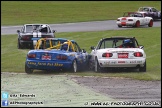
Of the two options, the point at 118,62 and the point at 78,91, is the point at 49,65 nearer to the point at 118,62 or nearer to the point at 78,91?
the point at 118,62

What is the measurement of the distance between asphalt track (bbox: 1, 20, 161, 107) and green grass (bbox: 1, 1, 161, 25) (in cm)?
3428

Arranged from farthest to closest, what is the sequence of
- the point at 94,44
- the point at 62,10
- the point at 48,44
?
the point at 62,10
the point at 94,44
the point at 48,44

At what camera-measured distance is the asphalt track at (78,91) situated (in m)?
9.58

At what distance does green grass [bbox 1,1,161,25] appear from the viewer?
171 feet

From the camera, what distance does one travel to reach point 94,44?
28.4 meters

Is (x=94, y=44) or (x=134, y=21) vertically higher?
(x=134, y=21)

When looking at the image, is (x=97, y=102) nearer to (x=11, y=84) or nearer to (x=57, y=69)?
(x=11, y=84)

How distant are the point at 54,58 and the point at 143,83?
3.88m

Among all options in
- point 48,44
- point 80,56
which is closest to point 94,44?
point 48,44

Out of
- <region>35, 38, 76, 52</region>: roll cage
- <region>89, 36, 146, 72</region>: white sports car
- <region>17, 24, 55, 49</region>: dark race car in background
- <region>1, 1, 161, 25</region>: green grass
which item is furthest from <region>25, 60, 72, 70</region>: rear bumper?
<region>1, 1, 161, 25</region>: green grass

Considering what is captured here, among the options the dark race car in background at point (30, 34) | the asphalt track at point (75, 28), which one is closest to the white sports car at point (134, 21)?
the asphalt track at point (75, 28)

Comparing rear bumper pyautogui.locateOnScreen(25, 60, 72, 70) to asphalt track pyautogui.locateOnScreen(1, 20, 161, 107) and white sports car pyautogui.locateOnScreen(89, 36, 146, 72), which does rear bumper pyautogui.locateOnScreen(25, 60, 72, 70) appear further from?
white sports car pyautogui.locateOnScreen(89, 36, 146, 72)

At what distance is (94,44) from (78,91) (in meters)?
17.0

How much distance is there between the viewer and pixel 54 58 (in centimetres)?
1619
